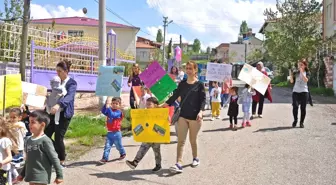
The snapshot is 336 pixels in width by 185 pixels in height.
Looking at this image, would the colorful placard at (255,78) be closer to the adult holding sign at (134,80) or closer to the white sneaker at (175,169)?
the adult holding sign at (134,80)

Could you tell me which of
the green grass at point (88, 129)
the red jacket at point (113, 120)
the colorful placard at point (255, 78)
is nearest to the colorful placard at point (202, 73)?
the colorful placard at point (255, 78)

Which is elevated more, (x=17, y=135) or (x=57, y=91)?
(x=57, y=91)

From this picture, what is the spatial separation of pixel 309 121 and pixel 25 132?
816 cm

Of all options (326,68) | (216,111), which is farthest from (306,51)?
(216,111)

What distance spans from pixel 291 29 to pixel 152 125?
29463 millimetres

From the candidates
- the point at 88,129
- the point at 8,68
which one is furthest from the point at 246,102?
the point at 8,68

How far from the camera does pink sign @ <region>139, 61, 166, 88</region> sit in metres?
8.87

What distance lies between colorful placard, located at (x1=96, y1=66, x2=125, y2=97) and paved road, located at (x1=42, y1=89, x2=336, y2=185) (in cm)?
122

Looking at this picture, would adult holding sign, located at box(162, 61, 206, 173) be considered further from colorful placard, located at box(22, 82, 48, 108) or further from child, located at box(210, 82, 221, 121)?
child, located at box(210, 82, 221, 121)

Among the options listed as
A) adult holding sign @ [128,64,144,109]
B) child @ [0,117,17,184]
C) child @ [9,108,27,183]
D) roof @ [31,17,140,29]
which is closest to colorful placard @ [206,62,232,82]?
adult holding sign @ [128,64,144,109]

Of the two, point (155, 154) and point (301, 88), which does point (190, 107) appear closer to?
point (155, 154)

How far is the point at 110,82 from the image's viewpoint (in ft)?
29.8

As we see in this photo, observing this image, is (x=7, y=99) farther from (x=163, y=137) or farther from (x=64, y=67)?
(x=163, y=137)

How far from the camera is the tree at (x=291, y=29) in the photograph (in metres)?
33.1
